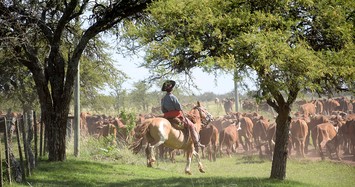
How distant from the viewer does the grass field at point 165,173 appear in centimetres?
1234

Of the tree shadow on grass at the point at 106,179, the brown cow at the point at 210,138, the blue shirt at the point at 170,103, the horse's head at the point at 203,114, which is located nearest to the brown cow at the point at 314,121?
the brown cow at the point at 210,138

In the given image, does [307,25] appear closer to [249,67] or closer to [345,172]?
[249,67]

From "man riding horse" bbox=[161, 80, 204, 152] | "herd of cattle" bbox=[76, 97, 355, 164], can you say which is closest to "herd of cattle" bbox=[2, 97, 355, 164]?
"herd of cattle" bbox=[76, 97, 355, 164]

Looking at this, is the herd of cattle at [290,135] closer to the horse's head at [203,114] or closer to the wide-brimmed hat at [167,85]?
the horse's head at [203,114]

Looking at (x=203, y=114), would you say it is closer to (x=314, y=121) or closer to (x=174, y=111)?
(x=174, y=111)

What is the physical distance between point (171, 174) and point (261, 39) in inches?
261

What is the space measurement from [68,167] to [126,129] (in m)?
9.16

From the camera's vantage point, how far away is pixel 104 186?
Result: 11.8m

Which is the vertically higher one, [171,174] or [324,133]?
[324,133]

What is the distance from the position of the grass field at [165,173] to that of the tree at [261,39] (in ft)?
10.4

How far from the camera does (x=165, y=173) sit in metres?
15.2

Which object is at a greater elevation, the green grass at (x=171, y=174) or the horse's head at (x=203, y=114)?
the horse's head at (x=203, y=114)

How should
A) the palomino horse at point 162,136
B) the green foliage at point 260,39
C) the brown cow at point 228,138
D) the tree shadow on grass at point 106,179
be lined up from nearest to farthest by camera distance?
the green foliage at point 260,39
the tree shadow on grass at point 106,179
the palomino horse at point 162,136
the brown cow at point 228,138

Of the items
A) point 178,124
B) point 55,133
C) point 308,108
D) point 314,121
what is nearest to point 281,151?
point 178,124
